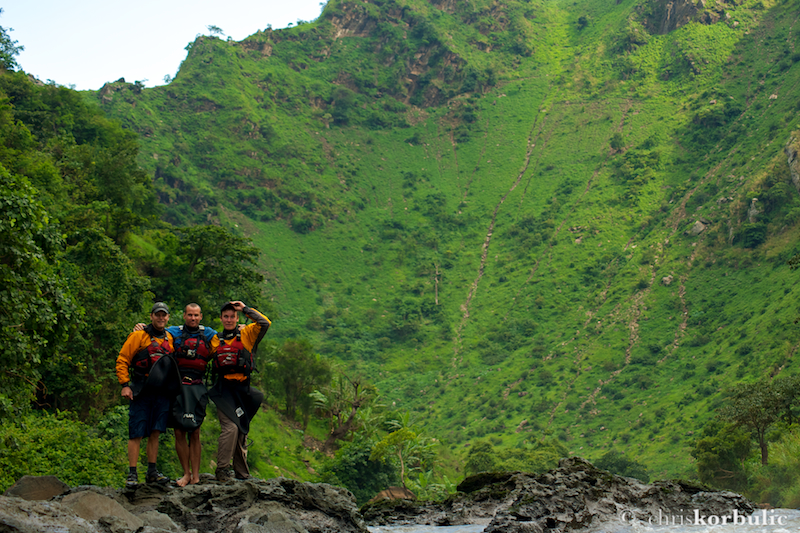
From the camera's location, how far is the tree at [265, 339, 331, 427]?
37.1 meters

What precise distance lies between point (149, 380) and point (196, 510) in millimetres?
1709

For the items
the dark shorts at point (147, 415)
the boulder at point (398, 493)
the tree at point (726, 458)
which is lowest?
the tree at point (726, 458)

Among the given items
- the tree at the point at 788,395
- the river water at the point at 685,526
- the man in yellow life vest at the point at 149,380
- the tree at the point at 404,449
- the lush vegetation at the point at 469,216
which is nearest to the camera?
the man in yellow life vest at the point at 149,380

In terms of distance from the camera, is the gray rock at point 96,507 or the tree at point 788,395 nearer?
the gray rock at point 96,507

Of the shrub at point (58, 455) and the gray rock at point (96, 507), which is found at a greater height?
the gray rock at point (96, 507)

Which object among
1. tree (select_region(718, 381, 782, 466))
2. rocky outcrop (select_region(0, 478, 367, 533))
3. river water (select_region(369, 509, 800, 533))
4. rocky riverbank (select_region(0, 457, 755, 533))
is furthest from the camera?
tree (select_region(718, 381, 782, 466))

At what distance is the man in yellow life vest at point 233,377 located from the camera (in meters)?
8.55

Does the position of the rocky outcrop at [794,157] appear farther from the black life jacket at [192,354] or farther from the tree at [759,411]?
the black life jacket at [192,354]

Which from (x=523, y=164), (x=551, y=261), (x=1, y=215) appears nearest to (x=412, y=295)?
(x=551, y=261)

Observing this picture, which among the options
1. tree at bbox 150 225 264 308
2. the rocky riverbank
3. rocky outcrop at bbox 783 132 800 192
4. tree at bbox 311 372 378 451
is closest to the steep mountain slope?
rocky outcrop at bbox 783 132 800 192

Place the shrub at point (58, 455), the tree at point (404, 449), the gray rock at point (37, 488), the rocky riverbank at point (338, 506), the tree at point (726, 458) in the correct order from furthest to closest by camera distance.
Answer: the tree at point (726, 458) < the tree at point (404, 449) < the shrub at point (58, 455) < the gray rock at point (37, 488) < the rocky riverbank at point (338, 506)

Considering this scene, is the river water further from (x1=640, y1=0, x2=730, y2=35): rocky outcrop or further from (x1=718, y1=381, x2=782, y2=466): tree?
(x1=640, y1=0, x2=730, y2=35): rocky outcrop

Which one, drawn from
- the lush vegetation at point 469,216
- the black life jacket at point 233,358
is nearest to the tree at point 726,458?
the lush vegetation at point 469,216

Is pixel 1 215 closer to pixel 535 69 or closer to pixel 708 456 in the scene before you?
pixel 708 456
